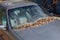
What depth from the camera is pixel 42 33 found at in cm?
388

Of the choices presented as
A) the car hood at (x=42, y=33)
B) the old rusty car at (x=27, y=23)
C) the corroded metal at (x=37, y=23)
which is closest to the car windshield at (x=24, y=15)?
the old rusty car at (x=27, y=23)

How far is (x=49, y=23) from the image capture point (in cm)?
442

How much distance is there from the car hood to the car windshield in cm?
45

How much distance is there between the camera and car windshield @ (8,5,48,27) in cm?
449

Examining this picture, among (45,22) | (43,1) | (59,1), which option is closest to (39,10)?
(45,22)

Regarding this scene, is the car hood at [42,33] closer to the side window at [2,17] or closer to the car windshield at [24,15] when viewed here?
the car windshield at [24,15]

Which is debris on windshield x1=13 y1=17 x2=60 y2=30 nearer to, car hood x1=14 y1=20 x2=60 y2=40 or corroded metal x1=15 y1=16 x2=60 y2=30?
corroded metal x1=15 y1=16 x2=60 y2=30

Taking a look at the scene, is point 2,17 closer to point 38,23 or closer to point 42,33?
point 38,23

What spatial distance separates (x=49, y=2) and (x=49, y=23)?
9.41 metres

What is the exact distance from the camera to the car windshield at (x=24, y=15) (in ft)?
14.7

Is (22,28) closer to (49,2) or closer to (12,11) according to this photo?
(12,11)

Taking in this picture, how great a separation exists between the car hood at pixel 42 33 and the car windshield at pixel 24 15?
1.49 ft

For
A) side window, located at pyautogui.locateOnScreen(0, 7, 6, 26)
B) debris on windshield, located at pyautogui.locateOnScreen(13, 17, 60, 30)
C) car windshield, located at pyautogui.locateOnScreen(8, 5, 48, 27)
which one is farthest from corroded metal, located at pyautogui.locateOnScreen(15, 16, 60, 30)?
side window, located at pyautogui.locateOnScreen(0, 7, 6, 26)

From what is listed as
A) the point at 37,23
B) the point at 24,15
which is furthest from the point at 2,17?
the point at 37,23
